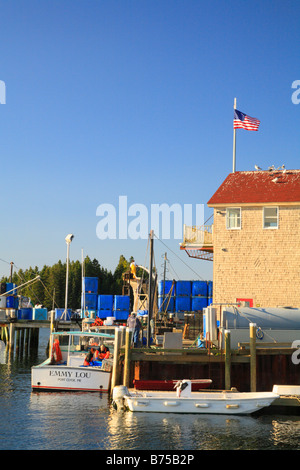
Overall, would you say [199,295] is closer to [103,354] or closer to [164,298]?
[164,298]

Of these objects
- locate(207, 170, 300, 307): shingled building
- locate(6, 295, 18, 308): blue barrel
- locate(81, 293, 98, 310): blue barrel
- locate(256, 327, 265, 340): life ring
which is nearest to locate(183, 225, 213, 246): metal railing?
locate(207, 170, 300, 307): shingled building

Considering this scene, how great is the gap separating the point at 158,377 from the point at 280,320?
8393 millimetres

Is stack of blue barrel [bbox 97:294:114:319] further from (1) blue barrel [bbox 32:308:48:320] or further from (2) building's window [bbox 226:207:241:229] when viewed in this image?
(2) building's window [bbox 226:207:241:229]

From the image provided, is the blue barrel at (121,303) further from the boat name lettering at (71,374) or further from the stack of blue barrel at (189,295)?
the boat name lettering at (71,374)

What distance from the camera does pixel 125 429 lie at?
23781 mm

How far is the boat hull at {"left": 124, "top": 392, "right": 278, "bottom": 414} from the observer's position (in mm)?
26297

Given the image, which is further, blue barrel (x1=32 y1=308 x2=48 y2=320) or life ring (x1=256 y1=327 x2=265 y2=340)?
blue barrel (x1=32 y1=308 x2=48 y2=320)

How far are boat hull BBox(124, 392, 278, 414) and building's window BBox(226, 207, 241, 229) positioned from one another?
16821mm

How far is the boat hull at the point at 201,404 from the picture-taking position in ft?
86.3

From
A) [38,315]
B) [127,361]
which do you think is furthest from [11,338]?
[127,361]

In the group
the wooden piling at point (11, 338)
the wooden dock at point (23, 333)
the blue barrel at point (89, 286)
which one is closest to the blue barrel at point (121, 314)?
the blue barrel at point (89, 286)

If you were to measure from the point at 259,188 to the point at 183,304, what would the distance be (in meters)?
27.1
